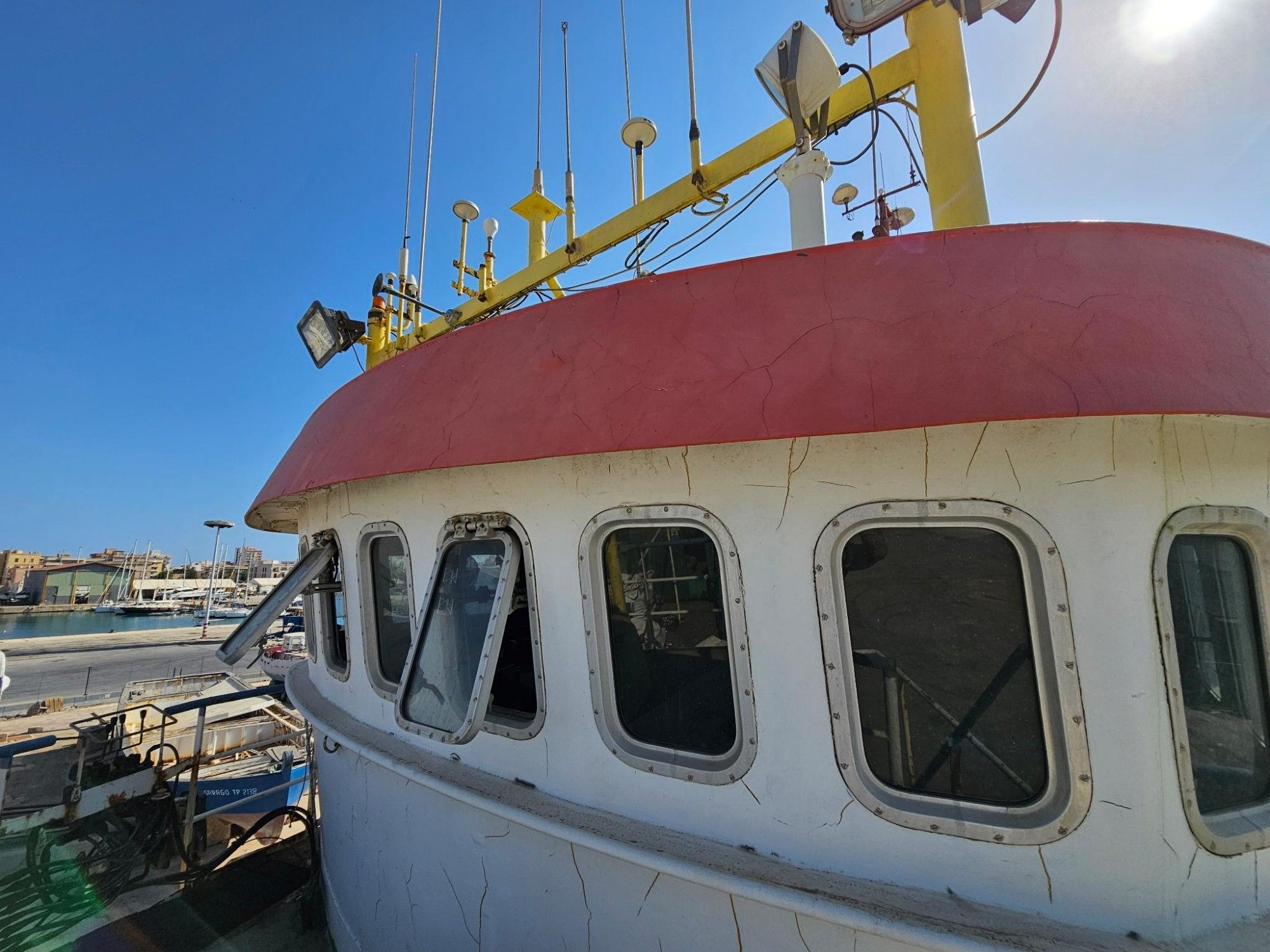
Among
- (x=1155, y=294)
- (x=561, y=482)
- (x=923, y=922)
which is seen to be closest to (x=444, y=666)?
(x=561, y=482)

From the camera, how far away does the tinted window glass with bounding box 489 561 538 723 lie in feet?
7.22

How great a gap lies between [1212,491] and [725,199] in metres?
3.46

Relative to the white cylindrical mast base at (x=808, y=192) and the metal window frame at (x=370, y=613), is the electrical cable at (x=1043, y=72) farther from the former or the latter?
the metal window frame at (x=370, y=613)

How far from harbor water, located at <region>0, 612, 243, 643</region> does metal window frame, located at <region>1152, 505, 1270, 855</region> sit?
5667 cm

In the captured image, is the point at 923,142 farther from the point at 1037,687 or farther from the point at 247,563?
the point at 247,563

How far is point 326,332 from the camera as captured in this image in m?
4.82

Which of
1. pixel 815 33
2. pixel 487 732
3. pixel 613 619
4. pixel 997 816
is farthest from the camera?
pixel 815 33

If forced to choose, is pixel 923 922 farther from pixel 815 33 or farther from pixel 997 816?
pixel 815 33

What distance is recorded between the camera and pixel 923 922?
4.11 ft

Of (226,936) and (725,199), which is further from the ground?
(725,199)

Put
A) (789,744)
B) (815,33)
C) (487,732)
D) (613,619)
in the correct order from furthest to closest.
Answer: (815,33)
(487,732)
(613,619)
(789,744)

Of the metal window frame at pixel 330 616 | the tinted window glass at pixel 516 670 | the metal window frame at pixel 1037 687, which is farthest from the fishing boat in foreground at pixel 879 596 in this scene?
the metal window frame at pixel 330 616

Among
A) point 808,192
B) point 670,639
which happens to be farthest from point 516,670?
point 808,192

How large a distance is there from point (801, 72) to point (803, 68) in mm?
20
